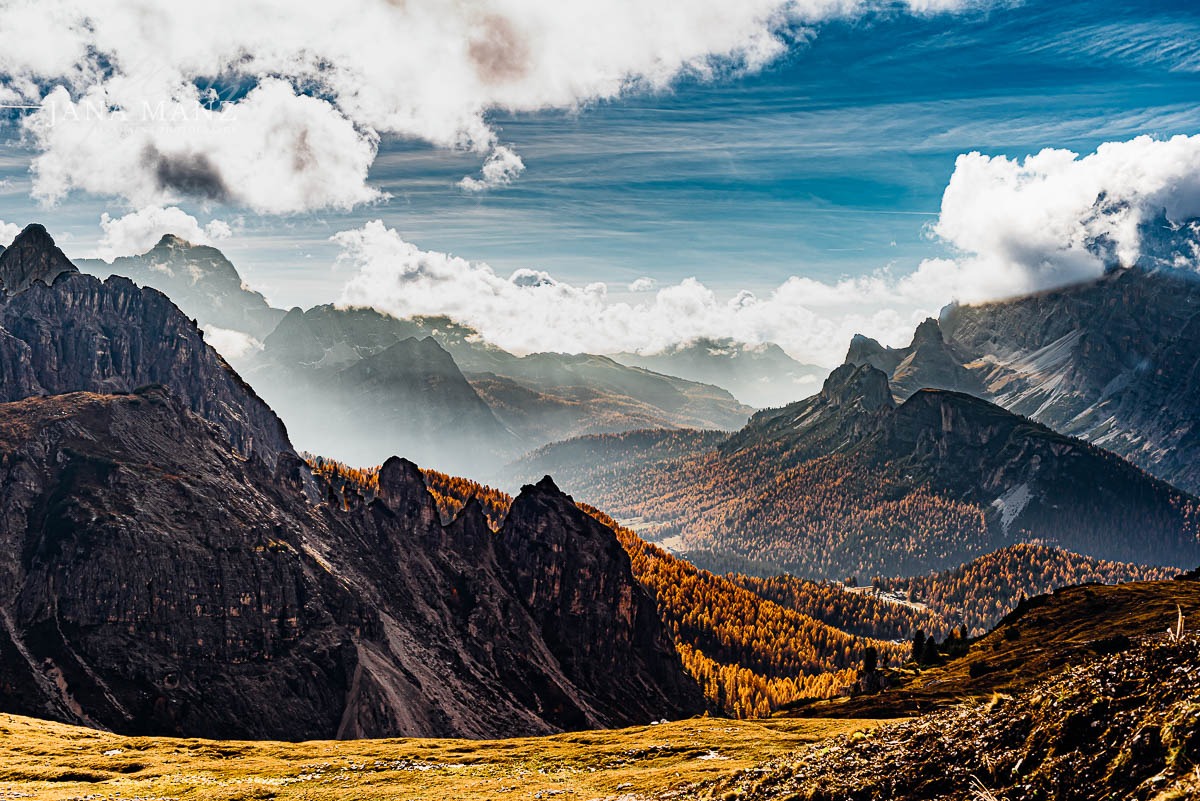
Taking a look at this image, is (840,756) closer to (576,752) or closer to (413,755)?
(576,752)

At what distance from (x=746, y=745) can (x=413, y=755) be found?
167 ft

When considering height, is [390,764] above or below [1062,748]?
below

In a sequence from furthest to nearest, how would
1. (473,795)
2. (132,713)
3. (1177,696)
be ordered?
(132,713) → (473,795) → (1177,696)

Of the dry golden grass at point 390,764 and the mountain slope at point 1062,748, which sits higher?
the mountain slope at point 1062,748

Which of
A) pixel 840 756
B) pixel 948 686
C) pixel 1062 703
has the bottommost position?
pixel 948 686

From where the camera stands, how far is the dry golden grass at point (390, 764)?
90.6 metres

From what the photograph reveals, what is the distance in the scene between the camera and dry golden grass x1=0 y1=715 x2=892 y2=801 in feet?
297

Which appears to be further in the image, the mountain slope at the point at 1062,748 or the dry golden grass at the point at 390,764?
the dry golden grass at the point at 390,764

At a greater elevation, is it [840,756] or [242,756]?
[840,756]

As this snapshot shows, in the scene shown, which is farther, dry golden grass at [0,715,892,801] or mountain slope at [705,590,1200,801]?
dry golden grass at [0,715,892,801]

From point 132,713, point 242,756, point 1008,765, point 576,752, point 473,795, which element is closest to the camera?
point 1008,765

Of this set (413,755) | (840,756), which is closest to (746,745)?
(413,755)

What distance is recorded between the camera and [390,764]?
11675cm

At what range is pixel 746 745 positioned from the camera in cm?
11206
